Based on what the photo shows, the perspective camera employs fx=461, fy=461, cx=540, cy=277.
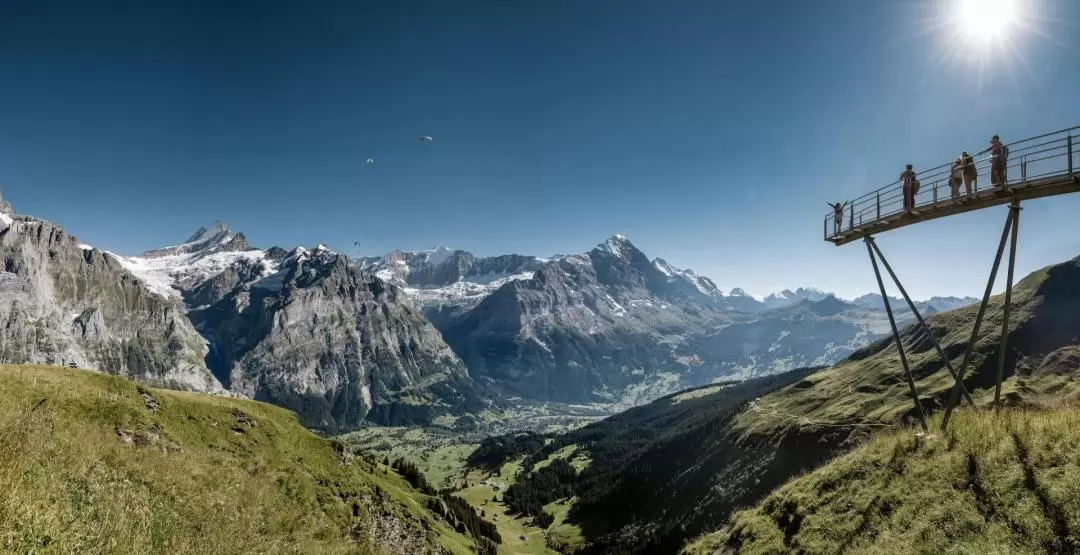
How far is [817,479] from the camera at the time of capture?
26422mm

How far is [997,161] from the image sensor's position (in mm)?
21031

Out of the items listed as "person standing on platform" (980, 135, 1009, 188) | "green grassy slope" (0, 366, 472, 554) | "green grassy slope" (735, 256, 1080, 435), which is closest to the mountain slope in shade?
"green grassy slope" (735, 256, 1080, 435)

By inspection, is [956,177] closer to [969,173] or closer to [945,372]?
[969,173]

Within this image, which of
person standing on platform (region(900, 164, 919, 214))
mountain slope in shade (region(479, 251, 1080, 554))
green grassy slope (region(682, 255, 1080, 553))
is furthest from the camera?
person standing on platform (region(900, 164, 919, 214))

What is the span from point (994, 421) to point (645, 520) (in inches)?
6972

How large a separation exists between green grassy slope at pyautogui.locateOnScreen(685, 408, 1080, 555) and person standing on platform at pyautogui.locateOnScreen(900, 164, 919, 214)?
1083 cm

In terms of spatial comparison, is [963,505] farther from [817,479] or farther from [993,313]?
[993,313]

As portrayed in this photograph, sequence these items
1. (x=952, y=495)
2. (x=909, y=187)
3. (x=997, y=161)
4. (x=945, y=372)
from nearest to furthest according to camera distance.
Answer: (x=952, y=495), (x=997, y=161), (x=909, y=187), (x=945, y=372)

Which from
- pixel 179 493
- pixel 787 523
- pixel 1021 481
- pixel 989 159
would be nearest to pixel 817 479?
pixel 787 523

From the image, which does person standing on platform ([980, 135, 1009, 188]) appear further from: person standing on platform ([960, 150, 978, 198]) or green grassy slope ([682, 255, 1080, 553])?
green grassy slope ([682, 255, 1080, 553])

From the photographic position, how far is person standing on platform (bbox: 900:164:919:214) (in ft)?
82.1

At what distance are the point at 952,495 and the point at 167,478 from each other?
3803 centimetres

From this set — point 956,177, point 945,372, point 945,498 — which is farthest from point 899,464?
point 945,372

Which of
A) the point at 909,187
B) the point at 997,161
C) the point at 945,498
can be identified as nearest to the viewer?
the point at 945,498
